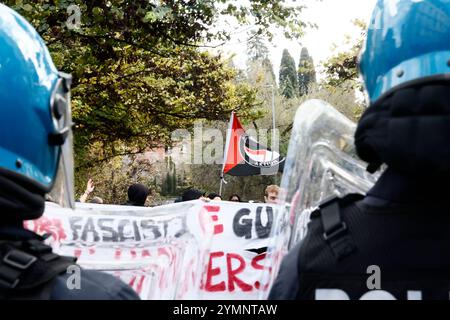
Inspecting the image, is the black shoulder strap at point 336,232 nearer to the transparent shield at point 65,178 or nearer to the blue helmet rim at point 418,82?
the blue helmet rim at point 418,82

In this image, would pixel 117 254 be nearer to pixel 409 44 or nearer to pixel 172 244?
pixel 172 244

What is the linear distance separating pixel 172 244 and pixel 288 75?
202 ft

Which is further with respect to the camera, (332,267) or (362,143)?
(362,143)

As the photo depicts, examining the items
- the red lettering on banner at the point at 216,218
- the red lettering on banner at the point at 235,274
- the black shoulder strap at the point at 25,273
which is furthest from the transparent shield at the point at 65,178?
the red lettering on banner at the point at 216,218

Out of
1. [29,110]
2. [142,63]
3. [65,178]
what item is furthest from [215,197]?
[29,110]

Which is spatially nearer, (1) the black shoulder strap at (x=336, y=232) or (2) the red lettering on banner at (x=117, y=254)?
(1) the black shoulder strap at (x=336, y=232)

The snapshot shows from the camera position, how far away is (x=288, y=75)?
63781 millimetres

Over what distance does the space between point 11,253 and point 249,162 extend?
11362mm

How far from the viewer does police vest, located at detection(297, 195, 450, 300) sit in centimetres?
143

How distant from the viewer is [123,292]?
1.58 m

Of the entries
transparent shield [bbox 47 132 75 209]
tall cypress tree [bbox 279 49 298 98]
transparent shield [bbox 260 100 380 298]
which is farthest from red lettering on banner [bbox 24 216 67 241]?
tall cypress tree [bbox 279 49 298 98]

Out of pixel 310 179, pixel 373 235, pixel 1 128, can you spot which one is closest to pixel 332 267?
pixel 373 235

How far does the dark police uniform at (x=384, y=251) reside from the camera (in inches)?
56.2

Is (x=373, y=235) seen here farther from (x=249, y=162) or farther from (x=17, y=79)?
(x=249, y=162)
